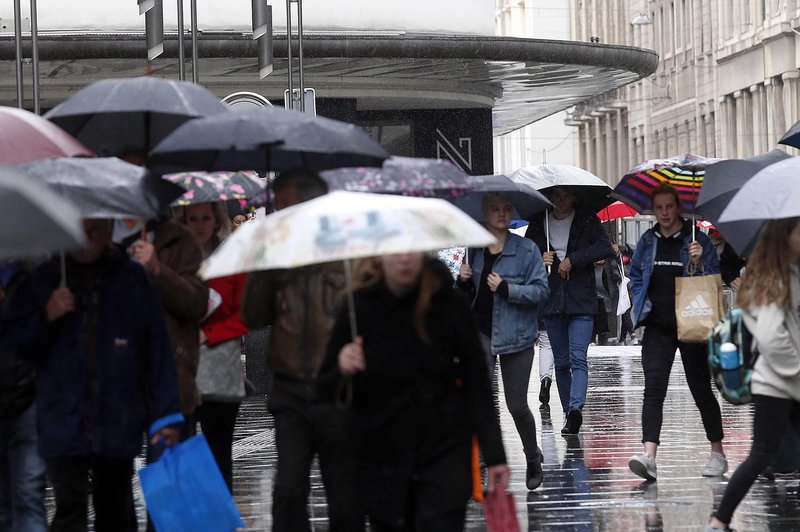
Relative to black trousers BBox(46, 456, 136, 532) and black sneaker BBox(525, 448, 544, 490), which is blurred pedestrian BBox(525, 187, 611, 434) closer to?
black sneaker BBox(525, 448, 544, 490)

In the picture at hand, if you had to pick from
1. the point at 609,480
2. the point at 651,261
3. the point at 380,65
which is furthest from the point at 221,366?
the point at 380,65

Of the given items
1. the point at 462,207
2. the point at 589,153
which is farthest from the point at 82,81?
the point at 589,153

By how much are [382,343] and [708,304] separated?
5112 millimetres

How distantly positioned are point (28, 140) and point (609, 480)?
463cm

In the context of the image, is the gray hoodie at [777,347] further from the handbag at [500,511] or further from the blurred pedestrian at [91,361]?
the blurred pedestrian at [91,361]

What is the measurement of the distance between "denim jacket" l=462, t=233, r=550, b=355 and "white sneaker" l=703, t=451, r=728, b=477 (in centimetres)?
141

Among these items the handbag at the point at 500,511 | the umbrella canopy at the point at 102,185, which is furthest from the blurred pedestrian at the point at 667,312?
the handbag at the point at 500,511

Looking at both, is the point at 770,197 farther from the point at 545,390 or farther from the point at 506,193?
the point at 545,390

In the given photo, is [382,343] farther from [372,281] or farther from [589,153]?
[589,153]

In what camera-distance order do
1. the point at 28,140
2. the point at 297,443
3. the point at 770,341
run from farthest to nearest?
the point at 770,341 < the point at 28,140 < the point at 297,443

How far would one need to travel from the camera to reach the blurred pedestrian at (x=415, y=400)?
6.51 meters

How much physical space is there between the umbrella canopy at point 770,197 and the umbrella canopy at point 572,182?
196 inches

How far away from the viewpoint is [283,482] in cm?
745

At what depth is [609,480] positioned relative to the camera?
37.9 ft
